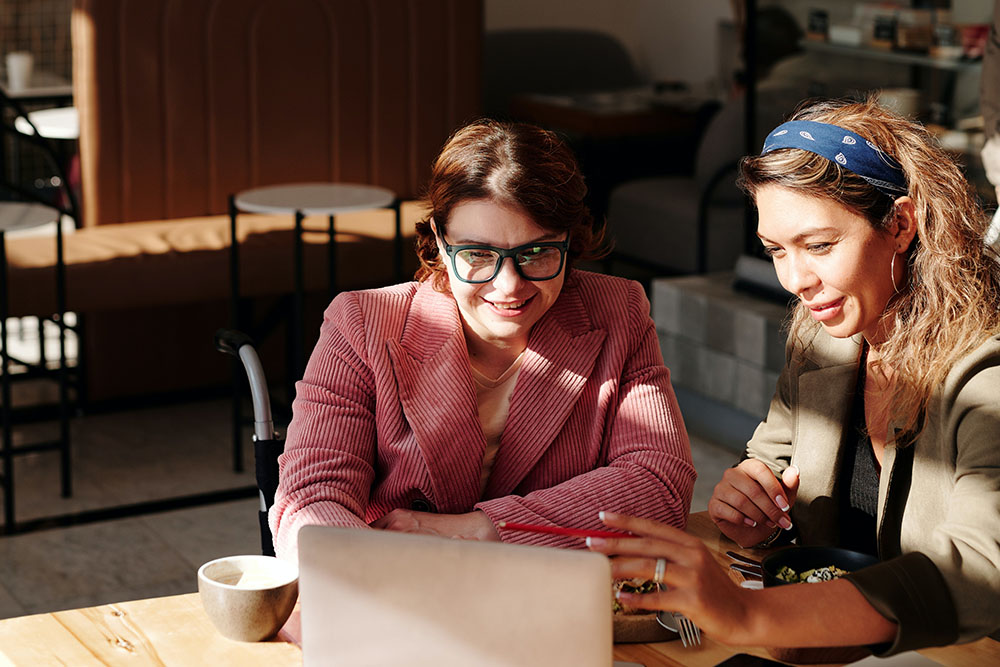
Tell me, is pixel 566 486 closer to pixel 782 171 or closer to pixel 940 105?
pixel 782 171

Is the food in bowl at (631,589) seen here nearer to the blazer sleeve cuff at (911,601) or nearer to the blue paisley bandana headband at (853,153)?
the blazer sleeve cuff at (911,601)

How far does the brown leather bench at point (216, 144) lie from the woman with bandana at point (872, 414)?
2883 mm

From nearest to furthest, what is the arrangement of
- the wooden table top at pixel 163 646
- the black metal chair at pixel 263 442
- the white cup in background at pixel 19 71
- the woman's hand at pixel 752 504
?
the wooden table top at pixel 163 646 < the woman's hand at pixel 752 504 < the black metal chair at pixel 263 442 < the white cup in background at pixel 19 71

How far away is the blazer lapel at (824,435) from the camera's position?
1731mm

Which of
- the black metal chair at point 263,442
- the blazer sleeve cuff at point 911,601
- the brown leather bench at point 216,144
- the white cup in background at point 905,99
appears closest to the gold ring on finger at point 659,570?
the blazer sleeve cuff at point 911,601

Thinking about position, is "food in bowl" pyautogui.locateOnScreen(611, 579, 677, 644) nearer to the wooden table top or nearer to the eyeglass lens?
the wooden table top

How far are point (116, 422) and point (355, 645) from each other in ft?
11.7

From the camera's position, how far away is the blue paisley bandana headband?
1.51 meters

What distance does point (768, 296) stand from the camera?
422 cm

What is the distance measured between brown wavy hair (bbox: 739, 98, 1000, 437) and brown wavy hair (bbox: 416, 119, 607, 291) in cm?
31

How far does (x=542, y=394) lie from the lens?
1883mm

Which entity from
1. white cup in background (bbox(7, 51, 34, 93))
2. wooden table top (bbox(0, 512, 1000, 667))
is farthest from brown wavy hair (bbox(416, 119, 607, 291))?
white cup in background (bbox(7, 51, 34, 93))

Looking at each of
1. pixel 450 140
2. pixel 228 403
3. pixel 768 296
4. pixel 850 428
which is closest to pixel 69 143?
pixel 228 403

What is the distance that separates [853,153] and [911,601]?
1.76ft
